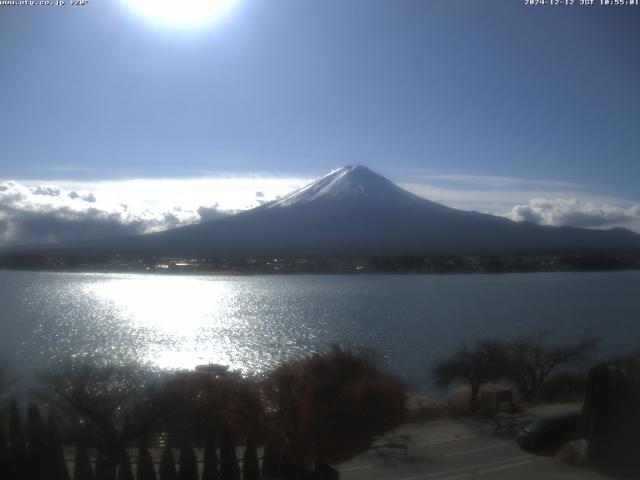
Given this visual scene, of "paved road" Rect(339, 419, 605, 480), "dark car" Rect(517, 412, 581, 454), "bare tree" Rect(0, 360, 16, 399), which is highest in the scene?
"bare tree" Rect(0, 360, 16, 399)

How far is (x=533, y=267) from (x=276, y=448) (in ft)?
129

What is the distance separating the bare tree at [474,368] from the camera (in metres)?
12.3

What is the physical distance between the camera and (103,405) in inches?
327

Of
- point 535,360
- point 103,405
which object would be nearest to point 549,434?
point 103,405

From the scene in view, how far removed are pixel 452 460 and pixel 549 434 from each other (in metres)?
1.31

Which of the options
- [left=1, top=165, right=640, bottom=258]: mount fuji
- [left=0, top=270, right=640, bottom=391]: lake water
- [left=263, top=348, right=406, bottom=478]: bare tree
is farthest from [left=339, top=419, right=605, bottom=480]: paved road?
[left=1, top=165, right=640, bottom=258]: mount fuji

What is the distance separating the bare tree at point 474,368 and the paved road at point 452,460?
119 inches

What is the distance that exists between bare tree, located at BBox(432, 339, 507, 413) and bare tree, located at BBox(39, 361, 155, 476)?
5585 mm

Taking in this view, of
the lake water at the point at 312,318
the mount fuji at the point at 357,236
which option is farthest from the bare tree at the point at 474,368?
the mount fuji at the point at 357,236

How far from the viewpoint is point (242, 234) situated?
55.9 meters

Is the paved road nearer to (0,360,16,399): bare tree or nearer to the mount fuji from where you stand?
(0,360,16,399): bare tree

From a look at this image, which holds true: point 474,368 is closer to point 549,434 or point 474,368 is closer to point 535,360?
point 535,360

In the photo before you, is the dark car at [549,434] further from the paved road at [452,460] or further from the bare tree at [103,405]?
the bare tree at [103,405]

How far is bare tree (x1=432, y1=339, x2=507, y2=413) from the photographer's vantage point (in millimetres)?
12273
